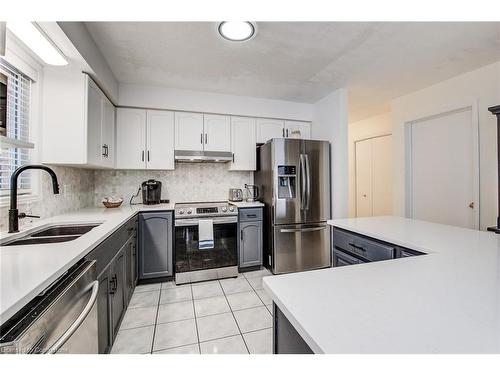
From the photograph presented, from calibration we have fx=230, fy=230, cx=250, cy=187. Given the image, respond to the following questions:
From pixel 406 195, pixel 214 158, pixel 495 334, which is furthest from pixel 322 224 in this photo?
pixel 495 334

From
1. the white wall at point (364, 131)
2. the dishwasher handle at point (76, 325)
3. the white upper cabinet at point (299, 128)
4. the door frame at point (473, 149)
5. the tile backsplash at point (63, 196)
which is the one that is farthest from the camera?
the white wall at point (364, 131)

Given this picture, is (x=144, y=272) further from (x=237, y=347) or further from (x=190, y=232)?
(x=237, y=347)

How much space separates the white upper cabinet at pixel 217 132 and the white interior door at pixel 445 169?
8.18 ft

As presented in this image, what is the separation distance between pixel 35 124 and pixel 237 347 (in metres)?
2.33

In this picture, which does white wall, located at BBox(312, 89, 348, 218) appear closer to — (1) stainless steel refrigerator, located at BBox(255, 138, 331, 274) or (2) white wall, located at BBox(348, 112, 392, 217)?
(1) stainless steel refrigerator, located at BBox(255, 138, 331, 274)

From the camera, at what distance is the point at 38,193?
1.85m

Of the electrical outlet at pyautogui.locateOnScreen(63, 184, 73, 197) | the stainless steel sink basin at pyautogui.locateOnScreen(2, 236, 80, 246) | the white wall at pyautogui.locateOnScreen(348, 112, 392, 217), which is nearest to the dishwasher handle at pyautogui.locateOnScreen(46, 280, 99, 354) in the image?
the stainless steel sink basin at pyautogui.locateOnScreen(2, 236, 80, 246)

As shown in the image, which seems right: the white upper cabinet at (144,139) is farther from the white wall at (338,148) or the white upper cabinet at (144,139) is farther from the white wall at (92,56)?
the white wall at (338,148)

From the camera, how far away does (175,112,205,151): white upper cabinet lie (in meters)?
2.96

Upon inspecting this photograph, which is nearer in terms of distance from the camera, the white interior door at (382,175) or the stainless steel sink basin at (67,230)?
the stainless steel sink basin at (67,230)

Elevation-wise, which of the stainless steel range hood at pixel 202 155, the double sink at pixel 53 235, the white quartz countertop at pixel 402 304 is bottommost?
the white quartz countertop at pixel 402 304

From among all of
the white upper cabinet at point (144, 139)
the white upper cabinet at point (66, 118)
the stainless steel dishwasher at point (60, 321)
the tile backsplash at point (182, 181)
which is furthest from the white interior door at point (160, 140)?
the stainless steel dishwasher at point (60, 321)

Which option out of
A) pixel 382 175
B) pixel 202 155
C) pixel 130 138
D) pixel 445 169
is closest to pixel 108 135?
pixel 130 138

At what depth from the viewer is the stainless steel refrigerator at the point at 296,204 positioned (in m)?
2.82
